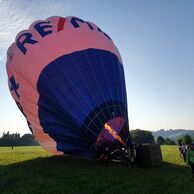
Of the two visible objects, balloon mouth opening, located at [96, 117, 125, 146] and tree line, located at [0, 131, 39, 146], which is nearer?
balloon mouth opening, located at [96, 117, 125, 146]

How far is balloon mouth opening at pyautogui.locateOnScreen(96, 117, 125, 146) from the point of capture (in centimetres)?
1362

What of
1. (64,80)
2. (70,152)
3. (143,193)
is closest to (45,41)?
(64,80)

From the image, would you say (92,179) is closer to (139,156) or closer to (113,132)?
(113,132)

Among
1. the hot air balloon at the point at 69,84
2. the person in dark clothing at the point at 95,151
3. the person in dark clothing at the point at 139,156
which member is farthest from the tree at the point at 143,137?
the person in dark clothing at the point at 95,151

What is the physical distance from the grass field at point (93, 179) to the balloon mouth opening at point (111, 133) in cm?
114

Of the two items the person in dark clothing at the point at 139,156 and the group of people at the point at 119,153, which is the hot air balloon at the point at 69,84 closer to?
the group of people at the point at 119,153

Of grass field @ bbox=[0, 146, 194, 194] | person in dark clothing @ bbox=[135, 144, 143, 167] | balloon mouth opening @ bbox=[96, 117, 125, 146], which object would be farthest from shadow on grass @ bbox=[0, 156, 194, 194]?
balloon mouth opening @ bbox=[96, 117, 125, 146]

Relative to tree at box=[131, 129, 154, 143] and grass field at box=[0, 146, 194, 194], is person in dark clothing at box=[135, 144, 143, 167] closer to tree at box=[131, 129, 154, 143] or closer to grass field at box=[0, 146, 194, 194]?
grass field at box=[0, 146, 194, 194]

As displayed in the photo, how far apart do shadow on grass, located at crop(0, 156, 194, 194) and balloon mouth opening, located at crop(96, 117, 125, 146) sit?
114 cm

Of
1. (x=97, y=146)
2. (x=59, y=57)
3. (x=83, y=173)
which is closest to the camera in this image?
(x=83, y=173)

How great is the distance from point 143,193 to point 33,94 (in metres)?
8.12

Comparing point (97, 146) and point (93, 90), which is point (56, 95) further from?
point (97, 146)

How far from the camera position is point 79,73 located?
14266mm

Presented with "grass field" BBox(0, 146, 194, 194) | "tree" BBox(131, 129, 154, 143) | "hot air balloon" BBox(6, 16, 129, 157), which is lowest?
"grass field" BBox(0, 146, 194, 194)
